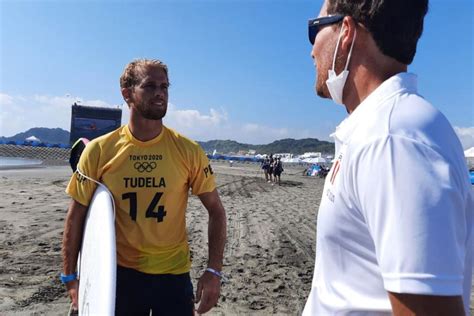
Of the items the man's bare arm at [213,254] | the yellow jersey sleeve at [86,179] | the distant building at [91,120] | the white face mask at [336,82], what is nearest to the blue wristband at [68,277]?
the yellow jersey sleeve at [86,179]

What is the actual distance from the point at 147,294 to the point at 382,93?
6.69 ft

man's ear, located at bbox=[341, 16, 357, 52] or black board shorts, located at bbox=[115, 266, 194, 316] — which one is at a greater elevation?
man's ear, located at bbox=[341, 16, 357, 52]

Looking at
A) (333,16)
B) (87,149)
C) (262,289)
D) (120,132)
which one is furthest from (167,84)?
(262,289)

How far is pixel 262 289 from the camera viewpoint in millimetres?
5020

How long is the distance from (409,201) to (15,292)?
16.4 ft

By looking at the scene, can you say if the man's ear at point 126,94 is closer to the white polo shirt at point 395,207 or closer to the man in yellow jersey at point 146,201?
the man in yellow jersey at point 146,201

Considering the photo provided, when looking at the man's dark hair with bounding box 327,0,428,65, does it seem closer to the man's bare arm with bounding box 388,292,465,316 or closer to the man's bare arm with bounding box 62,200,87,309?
the man's bare arm with bounding box 388,292,465,316

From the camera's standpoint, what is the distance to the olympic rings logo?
8.41 ft

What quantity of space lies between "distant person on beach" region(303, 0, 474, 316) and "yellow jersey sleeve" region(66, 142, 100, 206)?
176 cm

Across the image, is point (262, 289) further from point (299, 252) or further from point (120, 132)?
point (120, 132)

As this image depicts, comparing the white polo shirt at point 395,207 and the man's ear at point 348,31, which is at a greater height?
the man's ear at point 348,31

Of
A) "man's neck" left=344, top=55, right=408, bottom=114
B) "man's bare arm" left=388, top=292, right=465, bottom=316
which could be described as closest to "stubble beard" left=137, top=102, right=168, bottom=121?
"man's neck" left=344, top=55, right=408, bottom=114

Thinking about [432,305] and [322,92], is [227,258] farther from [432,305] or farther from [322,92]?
[432,305]

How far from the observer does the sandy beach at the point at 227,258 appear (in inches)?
175
